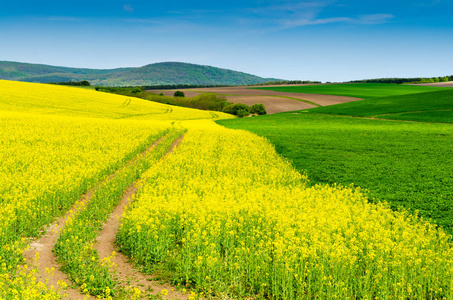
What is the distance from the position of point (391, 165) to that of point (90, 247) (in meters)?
16.8

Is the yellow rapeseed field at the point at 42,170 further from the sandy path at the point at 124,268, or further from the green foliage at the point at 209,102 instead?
the green foliage at the point at 209,102

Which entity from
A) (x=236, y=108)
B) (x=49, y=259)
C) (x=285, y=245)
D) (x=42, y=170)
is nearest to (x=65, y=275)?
(x=49, y=259)

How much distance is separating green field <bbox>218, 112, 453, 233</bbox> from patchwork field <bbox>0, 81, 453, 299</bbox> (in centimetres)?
14

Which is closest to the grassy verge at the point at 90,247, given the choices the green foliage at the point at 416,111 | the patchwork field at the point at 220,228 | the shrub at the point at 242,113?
the patchwork field at the point at 220,228

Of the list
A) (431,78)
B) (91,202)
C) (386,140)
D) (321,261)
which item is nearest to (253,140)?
(386,140)

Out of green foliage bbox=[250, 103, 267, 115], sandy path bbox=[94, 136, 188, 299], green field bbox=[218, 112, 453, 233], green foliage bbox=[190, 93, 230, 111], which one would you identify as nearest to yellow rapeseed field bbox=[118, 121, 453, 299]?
sandy path bbox=[94, 136, 188, 299]

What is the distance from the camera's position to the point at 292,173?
17344 millimetres

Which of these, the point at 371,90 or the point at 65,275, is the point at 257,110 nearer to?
the point at 371,90

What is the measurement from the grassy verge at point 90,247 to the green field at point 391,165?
972cm

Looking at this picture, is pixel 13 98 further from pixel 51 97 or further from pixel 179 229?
pixel 179 229

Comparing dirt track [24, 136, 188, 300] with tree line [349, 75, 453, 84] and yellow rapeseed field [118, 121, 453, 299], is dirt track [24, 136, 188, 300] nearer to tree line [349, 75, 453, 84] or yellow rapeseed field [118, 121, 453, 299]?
yellow rapeseed field [118, 121, 453, 299]

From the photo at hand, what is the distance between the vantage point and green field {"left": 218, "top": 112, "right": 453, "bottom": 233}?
1305 cm

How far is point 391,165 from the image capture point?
1914 centimetres

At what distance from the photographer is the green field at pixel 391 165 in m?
13.0
